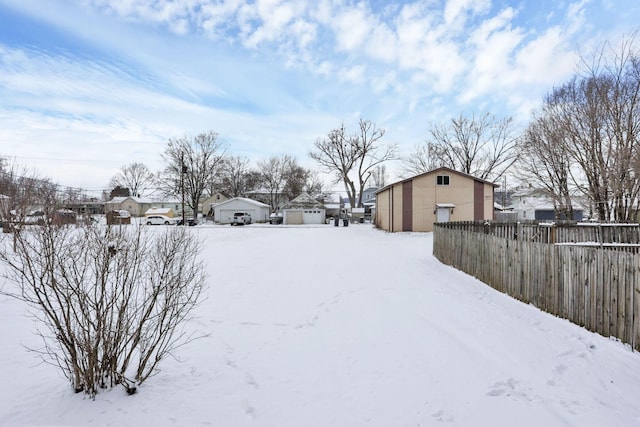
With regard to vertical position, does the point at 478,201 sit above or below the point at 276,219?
above

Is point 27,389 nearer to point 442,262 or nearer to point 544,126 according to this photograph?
point 442,262

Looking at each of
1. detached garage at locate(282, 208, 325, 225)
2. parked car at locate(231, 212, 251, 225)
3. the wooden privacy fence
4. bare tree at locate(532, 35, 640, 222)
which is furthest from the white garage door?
the wooden privacy fence

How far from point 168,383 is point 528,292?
598cm

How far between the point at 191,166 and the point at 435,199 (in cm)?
3614

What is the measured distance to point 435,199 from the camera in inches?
942

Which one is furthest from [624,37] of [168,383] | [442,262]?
[168,383]

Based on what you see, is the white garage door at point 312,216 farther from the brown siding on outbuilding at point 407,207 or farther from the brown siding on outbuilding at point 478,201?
the brown siding on outbuilding at point 478,201

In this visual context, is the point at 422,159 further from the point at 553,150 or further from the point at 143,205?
the point at 143,205

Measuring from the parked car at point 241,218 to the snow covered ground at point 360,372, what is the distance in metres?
31.9

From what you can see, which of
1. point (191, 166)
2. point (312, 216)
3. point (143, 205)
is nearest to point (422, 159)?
point (312, 216)

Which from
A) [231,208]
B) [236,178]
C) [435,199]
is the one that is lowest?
[231,208]

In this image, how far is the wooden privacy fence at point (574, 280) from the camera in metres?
3.92

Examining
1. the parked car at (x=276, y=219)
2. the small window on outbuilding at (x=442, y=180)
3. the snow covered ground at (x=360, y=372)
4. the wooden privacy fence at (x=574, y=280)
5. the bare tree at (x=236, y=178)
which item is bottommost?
the snow covered ground at (x=360, y=372)

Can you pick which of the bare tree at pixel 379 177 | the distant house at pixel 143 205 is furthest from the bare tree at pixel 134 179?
the bare tree at pixel 379 177
